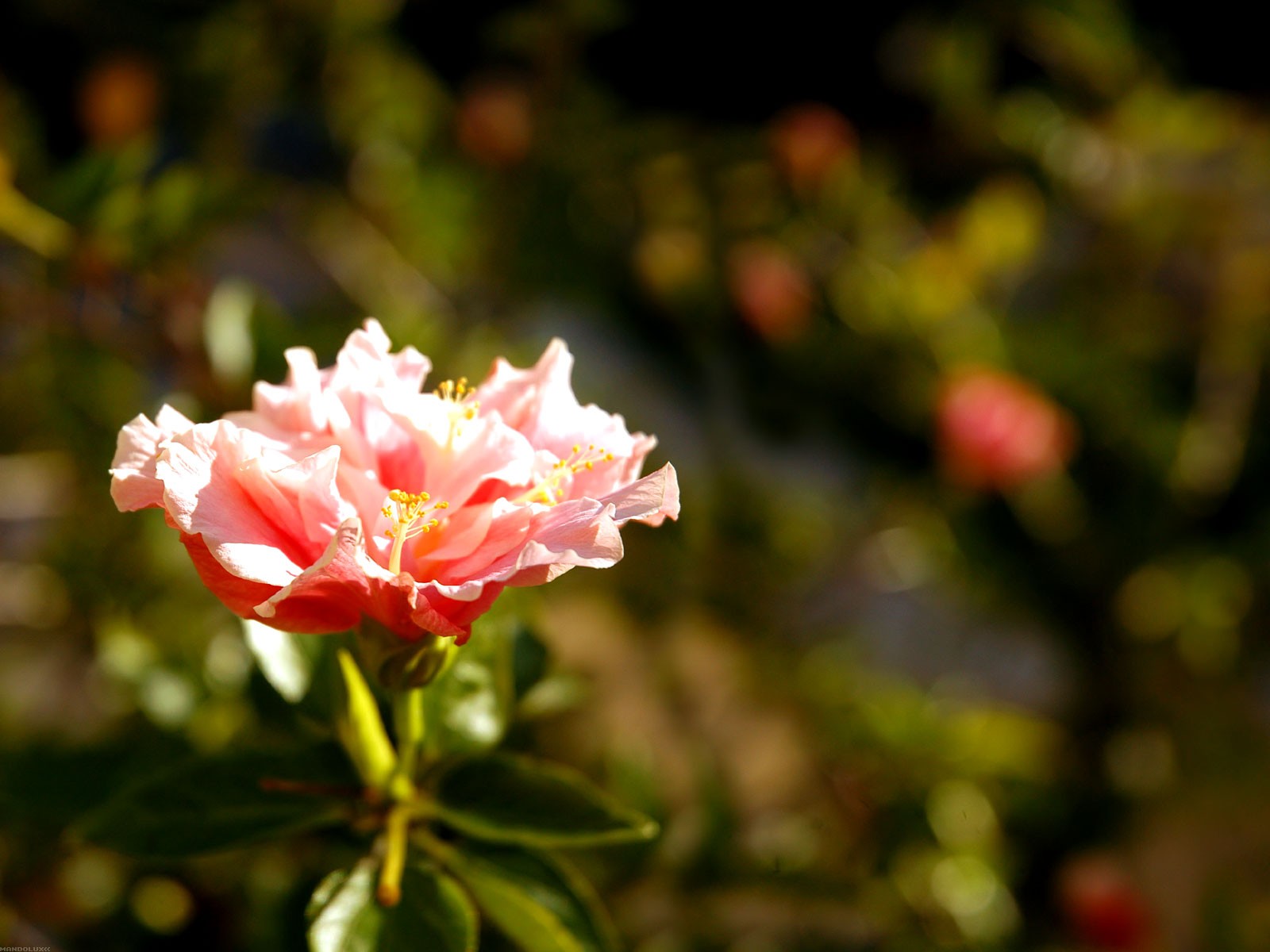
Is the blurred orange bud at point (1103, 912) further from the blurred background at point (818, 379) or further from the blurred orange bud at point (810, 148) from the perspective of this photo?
the blurred orange bud at point (810, 148)

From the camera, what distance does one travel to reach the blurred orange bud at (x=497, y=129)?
143 cm

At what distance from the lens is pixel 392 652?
0.43 m

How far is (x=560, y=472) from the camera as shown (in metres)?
0.45

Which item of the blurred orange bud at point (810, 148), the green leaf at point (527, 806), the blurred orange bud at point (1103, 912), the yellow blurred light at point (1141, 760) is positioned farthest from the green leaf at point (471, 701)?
the yellow blurred light at point (1141, 760)

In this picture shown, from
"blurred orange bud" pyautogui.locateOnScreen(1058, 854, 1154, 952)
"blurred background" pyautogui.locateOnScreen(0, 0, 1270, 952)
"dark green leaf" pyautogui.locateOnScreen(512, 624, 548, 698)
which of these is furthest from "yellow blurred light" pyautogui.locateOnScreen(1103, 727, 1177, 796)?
"dark green leaf" pyautogui.locateOnScreen(512, 624, 548, 698)

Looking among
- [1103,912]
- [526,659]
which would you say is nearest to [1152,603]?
[1103,912]

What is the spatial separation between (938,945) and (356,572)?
0.84m

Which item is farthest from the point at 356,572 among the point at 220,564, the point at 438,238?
the point at 438,238

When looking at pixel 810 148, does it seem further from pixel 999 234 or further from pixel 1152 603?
pixel 1152 603

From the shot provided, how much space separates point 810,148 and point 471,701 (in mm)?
1189

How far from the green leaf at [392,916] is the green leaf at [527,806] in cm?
3

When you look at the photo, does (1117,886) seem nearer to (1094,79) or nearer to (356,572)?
(356,572)

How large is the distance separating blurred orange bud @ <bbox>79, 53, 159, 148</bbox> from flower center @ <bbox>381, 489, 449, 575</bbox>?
112 cm

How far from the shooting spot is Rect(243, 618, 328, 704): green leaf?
523mm
